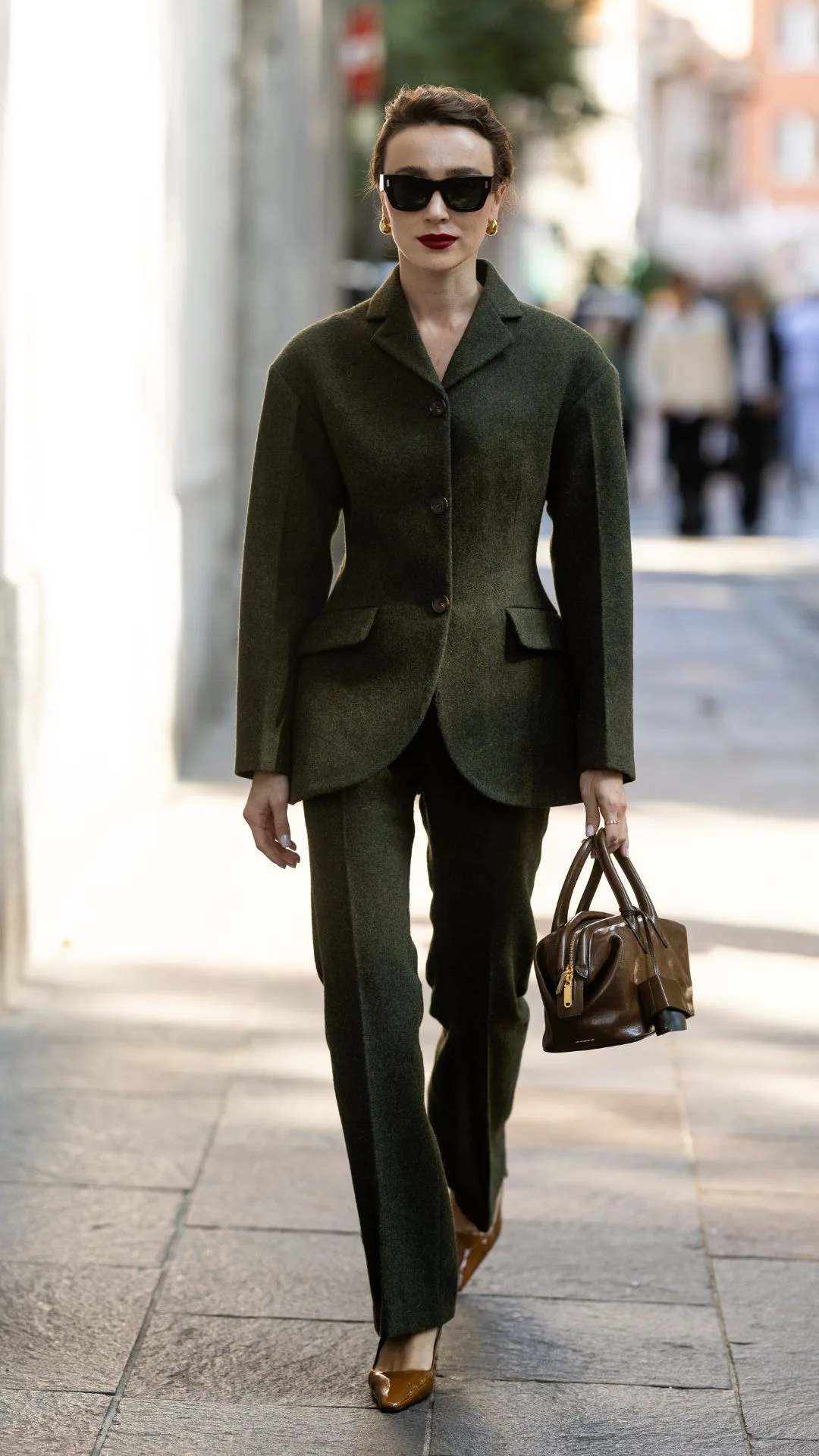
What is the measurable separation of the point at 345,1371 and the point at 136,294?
5284 millimetres

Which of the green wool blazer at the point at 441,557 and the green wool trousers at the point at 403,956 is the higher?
the green wool blazer at the point at 441,557

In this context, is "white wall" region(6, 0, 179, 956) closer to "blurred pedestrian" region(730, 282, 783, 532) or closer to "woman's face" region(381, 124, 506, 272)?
"woman's face" region(381, 124, 506, 272)

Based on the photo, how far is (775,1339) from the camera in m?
3.88

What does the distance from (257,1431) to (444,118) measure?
1925 millimetres

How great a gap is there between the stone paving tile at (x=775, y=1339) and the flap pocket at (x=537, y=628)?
1.18 metres

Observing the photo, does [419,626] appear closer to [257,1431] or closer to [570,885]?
[570,885]

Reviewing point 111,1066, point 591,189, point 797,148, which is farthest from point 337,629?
point 797,148

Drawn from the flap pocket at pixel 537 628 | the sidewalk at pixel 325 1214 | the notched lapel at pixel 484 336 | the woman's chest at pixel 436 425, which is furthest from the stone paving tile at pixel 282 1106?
the notched lapel at pixel 484 336

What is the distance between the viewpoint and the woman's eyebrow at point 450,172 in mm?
3436

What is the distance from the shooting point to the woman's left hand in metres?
3.56

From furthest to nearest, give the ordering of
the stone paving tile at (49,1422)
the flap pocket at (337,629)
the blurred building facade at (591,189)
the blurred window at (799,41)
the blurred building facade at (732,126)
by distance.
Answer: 1. the blurred window at (799,41)
2. the blurred building facade at (732,126)
3. the blurred building facade at (591,189)
4. the flap pocket at (337,629)
5. the stone paving tile at (49,1422)

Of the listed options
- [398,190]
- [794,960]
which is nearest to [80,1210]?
[398,190]

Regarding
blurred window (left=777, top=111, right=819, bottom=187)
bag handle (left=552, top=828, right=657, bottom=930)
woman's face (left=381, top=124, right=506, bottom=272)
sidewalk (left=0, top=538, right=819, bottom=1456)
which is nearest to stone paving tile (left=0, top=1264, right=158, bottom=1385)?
sidewalk (left=0, top=538, right=819, bottom=1456)

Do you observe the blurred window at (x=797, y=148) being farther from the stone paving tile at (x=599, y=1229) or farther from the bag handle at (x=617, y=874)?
the bag handle at (x=617, y=874)
